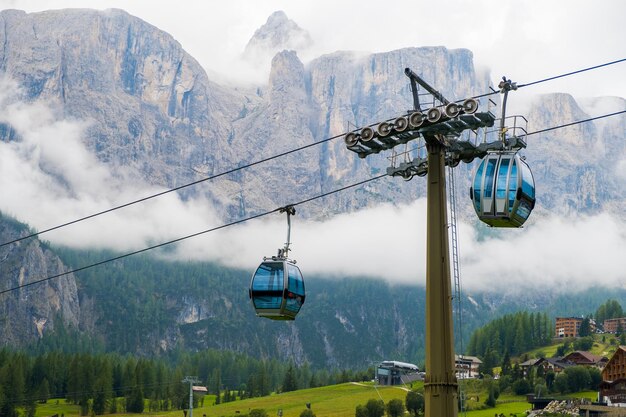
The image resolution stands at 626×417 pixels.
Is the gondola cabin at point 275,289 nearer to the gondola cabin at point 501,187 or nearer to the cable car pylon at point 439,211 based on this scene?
the cable car pylon at point 439,211

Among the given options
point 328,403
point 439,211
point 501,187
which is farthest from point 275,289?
point 328,403

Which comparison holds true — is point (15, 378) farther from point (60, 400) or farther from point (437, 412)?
point (437, 412)

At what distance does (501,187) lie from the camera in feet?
80.4

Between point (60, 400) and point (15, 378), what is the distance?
12.6 metres

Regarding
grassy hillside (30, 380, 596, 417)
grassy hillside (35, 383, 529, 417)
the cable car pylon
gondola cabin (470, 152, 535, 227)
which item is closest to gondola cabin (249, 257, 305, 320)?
the cable car pylon

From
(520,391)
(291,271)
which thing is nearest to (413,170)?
(291,271)

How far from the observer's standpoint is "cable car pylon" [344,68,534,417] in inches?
939

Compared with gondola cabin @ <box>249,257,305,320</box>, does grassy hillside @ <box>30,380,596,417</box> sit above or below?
below

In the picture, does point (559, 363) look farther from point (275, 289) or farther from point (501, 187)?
point (501, 187)

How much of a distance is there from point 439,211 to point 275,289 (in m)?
6.02

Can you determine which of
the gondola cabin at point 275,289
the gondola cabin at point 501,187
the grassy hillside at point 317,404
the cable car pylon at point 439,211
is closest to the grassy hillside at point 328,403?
the grassy hillside at point 317,404

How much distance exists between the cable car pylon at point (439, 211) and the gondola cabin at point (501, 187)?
178mm

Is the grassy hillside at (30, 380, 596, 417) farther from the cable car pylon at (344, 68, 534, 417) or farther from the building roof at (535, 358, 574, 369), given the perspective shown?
the cable car pylon at (344, 68, 534, 417)

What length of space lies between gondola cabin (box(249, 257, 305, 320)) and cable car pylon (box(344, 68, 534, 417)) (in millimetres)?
5160
